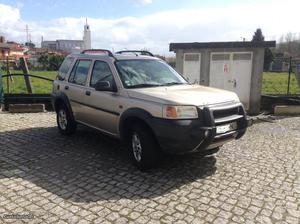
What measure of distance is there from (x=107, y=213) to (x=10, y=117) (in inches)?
266

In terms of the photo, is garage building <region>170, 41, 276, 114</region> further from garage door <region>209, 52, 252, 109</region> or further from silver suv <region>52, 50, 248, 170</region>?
silver suv <region>52, 50, 248, 170</region>

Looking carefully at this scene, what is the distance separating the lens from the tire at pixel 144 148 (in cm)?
475

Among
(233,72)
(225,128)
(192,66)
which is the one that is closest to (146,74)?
(225,128)

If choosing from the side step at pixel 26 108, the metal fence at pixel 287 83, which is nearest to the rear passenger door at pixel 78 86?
the side step at pixel 26 108

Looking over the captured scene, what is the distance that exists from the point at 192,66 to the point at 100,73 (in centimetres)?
531

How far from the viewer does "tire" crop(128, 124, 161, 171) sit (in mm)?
4754

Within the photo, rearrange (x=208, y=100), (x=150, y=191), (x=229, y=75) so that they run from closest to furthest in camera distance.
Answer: (x=150, y=191)
(x=208, y=100)
(x=229, y=75)

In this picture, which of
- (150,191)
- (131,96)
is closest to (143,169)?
(150,191)

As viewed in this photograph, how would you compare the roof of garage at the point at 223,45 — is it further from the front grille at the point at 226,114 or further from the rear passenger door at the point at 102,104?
the front grille at the point at 226,114

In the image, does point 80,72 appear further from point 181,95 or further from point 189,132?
point 189,132

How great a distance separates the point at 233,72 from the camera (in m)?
10.3

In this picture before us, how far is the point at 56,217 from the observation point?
3654mm

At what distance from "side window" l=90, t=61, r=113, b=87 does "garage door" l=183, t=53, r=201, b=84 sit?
5014 mm

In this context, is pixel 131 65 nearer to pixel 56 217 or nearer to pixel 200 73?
pixel 56 217
